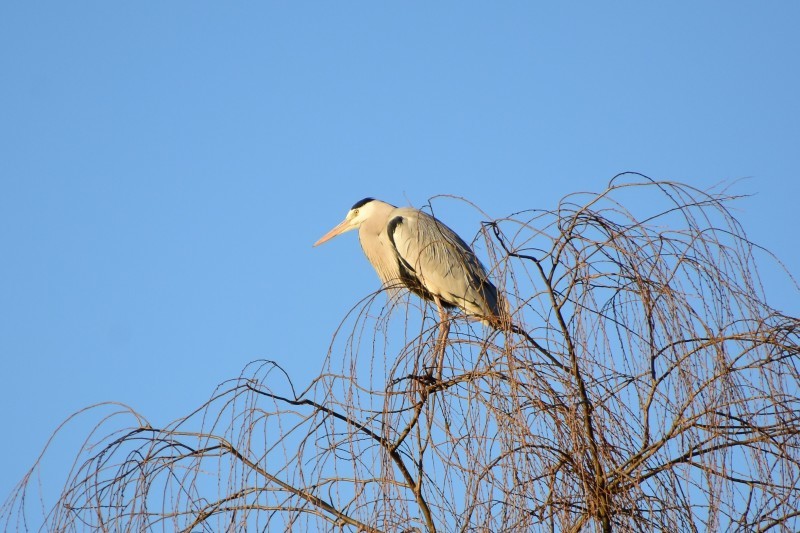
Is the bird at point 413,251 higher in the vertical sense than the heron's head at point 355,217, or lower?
lower

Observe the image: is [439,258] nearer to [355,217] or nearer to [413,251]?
[413,251]

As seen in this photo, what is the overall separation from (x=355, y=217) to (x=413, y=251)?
1436 millimetres

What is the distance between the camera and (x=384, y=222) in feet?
26.0

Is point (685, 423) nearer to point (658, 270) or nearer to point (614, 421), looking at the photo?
point (614, 421)

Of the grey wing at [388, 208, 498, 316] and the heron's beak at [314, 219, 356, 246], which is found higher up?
the heron's beak at [314, 219, 356, 246]

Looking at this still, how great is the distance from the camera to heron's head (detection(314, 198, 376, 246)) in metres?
8.23

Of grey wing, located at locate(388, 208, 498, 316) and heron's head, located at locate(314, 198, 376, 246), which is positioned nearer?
grey wing, located at locate(388, 208, 498, 316)

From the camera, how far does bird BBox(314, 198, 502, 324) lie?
6535 mm

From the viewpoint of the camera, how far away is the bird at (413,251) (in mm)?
6535

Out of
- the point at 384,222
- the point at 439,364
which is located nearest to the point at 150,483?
the point at 439,364

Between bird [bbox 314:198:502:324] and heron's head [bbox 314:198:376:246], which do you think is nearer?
Answer: bird [bbox 314:198:502:324]

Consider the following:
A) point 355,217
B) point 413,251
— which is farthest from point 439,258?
point 355,217

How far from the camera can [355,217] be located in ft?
27.6

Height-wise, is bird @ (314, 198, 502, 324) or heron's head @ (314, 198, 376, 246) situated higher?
heron's head @ (314, 198, 376, 246)
